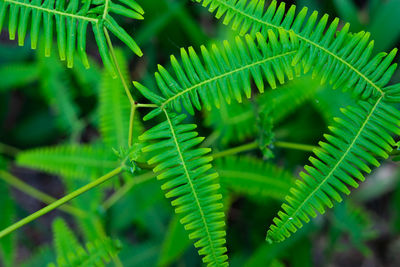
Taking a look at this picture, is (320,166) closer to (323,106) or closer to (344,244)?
(323,106)

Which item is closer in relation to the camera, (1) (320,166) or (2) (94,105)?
(1) (320,166)

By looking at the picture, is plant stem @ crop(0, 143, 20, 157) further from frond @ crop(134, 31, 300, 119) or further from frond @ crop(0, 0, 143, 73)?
frond @ crop(134, 31, 300, 119)

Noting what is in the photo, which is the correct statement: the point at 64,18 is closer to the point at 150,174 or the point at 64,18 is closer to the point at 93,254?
the point at 93,254

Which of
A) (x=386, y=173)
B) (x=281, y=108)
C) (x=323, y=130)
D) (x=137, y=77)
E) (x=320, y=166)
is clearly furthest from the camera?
(x=137, y=77)

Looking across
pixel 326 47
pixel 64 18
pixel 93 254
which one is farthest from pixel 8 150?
pixel 326 47

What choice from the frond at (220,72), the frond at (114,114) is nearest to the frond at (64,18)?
the frond at (220,72)

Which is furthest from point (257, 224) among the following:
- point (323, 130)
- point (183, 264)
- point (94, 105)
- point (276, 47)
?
point (276, 47)

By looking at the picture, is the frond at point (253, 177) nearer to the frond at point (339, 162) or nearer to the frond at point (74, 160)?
the frond at point (74, 160)

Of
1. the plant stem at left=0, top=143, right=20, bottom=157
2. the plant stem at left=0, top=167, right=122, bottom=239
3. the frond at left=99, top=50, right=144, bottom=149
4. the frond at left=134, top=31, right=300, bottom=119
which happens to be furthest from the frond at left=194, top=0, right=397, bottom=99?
the plant stem at left=0, top=143, right=20, bottom=157
